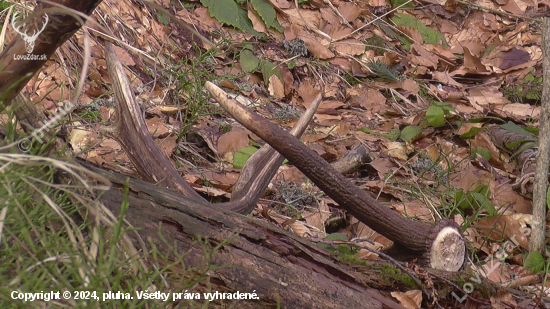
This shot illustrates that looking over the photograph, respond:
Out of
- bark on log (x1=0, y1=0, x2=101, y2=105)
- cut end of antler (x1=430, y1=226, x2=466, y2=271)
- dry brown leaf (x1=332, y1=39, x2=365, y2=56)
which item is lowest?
cut end of antler (x1=430, y1=226, x2=466, y2=271)

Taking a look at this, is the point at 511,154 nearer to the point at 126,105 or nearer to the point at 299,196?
the point at 299,196

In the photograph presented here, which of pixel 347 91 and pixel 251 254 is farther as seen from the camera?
pixel 347 91

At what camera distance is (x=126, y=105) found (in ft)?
6.17

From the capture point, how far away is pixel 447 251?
1.82 metres

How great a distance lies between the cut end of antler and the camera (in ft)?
5.95

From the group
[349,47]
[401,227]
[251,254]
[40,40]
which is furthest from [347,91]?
[40,40]

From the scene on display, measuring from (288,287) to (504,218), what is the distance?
1.58 metres

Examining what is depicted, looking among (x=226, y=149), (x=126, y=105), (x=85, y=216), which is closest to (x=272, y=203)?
(x=226, y=149)

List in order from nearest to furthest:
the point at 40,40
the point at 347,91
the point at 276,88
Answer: the point at 40,40
the point at 276,88
the point at 347,91

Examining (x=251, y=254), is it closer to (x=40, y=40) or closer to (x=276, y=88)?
(x=40, y=40)

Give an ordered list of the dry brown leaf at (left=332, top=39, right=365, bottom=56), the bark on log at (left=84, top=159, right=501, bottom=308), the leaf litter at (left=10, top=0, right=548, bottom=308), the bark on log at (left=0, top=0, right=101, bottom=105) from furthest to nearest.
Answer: the dry brown leaf at (left=332, top=39, right=365, bottom=56)
the leaf litter at (left=10, top=0, right=548, bottom=308)
the bark on log at (left=84, top=159, right=501, bottom=308)
the bark on log at (left=0, top=0, right=101, bottom=105)

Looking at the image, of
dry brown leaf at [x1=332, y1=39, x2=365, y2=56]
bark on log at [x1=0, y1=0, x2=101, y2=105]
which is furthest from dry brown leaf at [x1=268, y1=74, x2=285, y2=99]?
bark on log at [x1=0, y1=0, x2=101, y2=105]

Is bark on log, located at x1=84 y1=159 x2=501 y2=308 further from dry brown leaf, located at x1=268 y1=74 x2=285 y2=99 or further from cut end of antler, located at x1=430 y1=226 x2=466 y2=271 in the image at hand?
dry brown leaf, located at x1=268 y1=74 x2=285 y2=99

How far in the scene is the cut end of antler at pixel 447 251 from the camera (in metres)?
1.81
